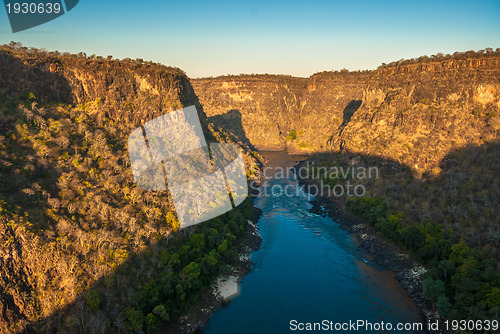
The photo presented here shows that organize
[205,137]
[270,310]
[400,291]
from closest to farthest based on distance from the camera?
[270,310]
[400,291]
[205,137]

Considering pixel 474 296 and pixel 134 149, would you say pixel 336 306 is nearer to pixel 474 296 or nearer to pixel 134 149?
pixel 474 296

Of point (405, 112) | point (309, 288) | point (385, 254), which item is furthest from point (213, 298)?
point (405, 112)

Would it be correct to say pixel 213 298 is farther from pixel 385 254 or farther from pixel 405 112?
pixel 405 112

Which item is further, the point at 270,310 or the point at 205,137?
the point at 205,137

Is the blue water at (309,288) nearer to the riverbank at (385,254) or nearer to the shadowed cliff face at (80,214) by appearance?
the riverbank at (385,254)

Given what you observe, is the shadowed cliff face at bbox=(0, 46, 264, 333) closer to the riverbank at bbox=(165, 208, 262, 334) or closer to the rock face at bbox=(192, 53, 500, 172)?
the riverbank at bbox=(165, 208, 262, 334)

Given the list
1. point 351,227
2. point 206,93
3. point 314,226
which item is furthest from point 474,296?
point 206,93

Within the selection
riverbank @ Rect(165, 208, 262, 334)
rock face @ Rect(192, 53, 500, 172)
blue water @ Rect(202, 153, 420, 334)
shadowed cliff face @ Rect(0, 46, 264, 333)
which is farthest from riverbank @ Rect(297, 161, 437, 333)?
shadowed cliff face @ Rect(0, 46, 264, 333)
